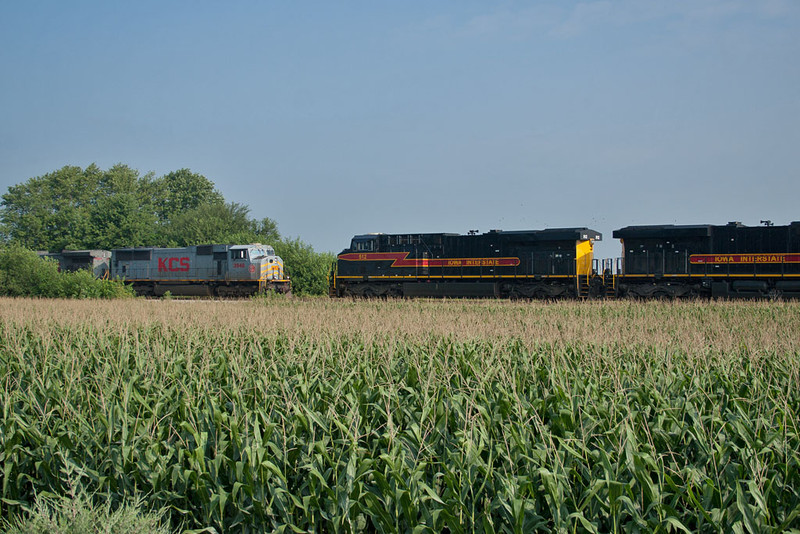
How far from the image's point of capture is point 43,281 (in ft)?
91.2

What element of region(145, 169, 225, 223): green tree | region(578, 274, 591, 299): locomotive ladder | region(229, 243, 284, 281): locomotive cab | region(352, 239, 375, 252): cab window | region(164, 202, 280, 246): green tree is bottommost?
region(578, 274, 591, 299): locomotive ladder

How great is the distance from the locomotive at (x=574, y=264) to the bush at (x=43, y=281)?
9.52 meters

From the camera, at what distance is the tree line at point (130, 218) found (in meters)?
42.0

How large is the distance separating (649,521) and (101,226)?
65.2 metres

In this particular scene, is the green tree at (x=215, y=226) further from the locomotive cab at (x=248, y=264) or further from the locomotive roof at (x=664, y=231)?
the locomotive roof at (x=664, y=231)

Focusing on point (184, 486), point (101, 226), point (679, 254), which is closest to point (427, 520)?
point (184, 486)

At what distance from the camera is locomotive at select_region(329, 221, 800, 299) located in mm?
22984

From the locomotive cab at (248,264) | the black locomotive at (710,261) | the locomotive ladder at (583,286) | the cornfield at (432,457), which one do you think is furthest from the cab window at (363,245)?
the cornfield at (432,457)

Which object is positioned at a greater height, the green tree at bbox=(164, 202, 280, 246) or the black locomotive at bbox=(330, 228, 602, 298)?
the green tree at bbox=(164, 202, 280, 246)

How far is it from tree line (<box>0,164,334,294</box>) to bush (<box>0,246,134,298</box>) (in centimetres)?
1447

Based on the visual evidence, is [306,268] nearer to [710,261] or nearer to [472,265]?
[472,265]

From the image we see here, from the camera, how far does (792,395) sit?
6.31 m

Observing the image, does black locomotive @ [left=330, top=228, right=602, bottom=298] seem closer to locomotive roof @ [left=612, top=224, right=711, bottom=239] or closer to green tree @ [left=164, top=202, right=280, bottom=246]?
locomotive roof @ [left=612, top=224, right=711, bottom=239]

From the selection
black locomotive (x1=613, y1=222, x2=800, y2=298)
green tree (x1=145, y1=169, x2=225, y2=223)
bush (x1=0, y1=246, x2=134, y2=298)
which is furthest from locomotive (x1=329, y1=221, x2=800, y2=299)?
green tree (x1=145, y1=169, x2=225, y2=223)
